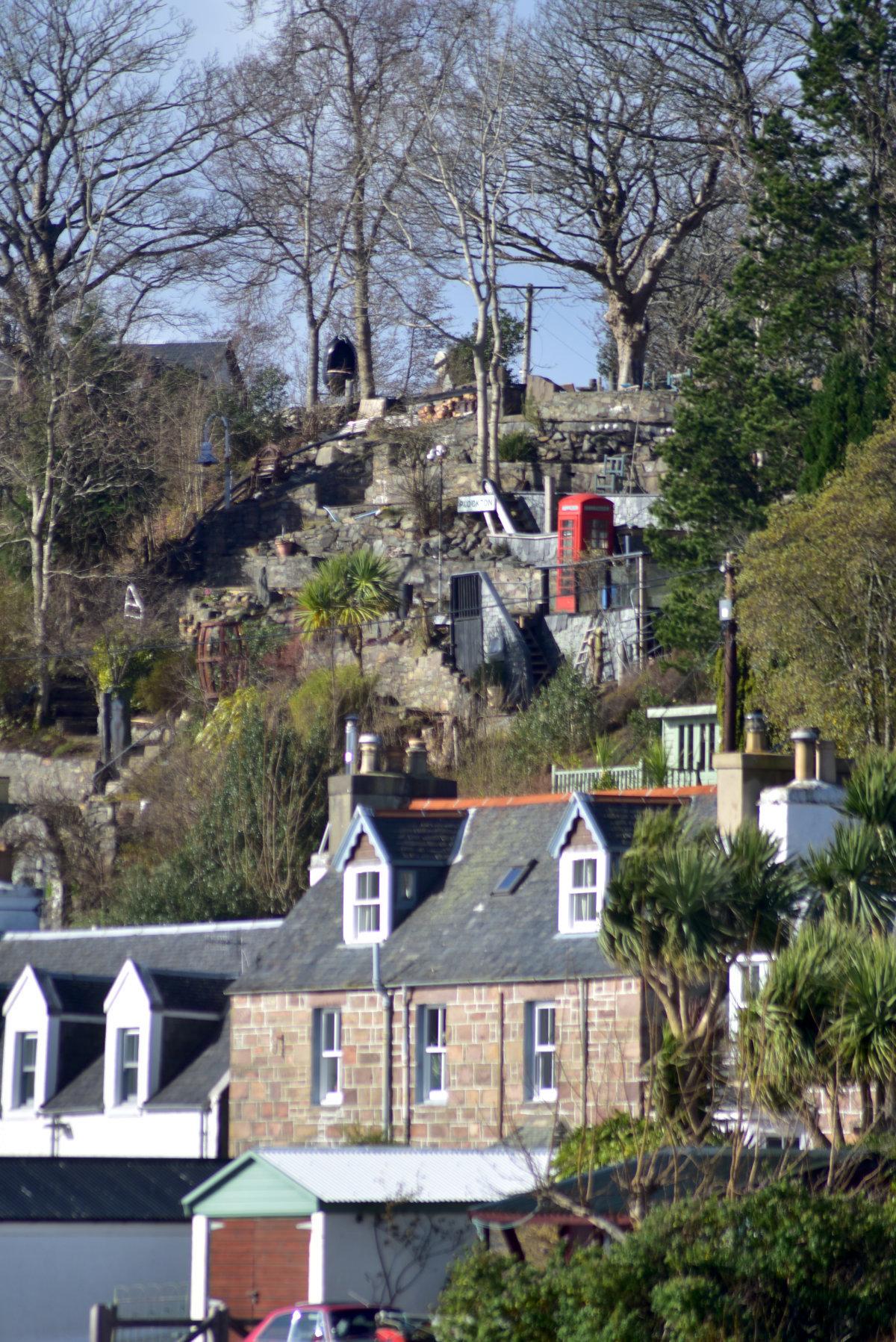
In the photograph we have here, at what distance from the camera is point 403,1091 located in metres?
27.6

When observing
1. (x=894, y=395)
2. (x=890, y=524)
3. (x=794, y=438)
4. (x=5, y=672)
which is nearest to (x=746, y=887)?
(x=890, y=524)

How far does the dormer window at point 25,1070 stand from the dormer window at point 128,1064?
147 centimetres

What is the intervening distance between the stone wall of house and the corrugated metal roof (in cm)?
183

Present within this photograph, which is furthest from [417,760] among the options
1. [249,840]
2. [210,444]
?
[210,444]

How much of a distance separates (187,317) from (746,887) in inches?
1747

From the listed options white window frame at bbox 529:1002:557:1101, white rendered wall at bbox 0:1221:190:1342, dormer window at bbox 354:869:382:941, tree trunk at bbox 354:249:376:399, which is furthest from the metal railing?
tree trunk at bbox 354:249:376:399

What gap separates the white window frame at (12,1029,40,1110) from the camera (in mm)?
30938

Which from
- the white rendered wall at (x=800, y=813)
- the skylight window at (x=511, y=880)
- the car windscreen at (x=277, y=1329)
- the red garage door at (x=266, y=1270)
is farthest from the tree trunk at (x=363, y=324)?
the car windscreen at (x=277, y=1329)

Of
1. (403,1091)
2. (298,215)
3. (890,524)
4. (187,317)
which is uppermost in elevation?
(298,215)

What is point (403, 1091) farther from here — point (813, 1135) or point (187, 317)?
point (187, 317)

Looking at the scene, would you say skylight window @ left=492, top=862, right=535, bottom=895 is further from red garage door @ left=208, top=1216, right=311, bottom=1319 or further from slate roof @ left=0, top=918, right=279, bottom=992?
red garage door @ left=208, top=1216, right=311, bottom=1319

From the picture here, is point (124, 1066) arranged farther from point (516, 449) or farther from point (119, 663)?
point (516, 449)

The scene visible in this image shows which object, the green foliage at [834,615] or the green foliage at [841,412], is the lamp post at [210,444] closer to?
the green foliage at [841,412]

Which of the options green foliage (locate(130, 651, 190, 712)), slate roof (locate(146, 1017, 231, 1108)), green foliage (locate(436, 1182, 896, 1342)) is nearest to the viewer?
green foliage (locate(436, 1182, 896, 1342))
